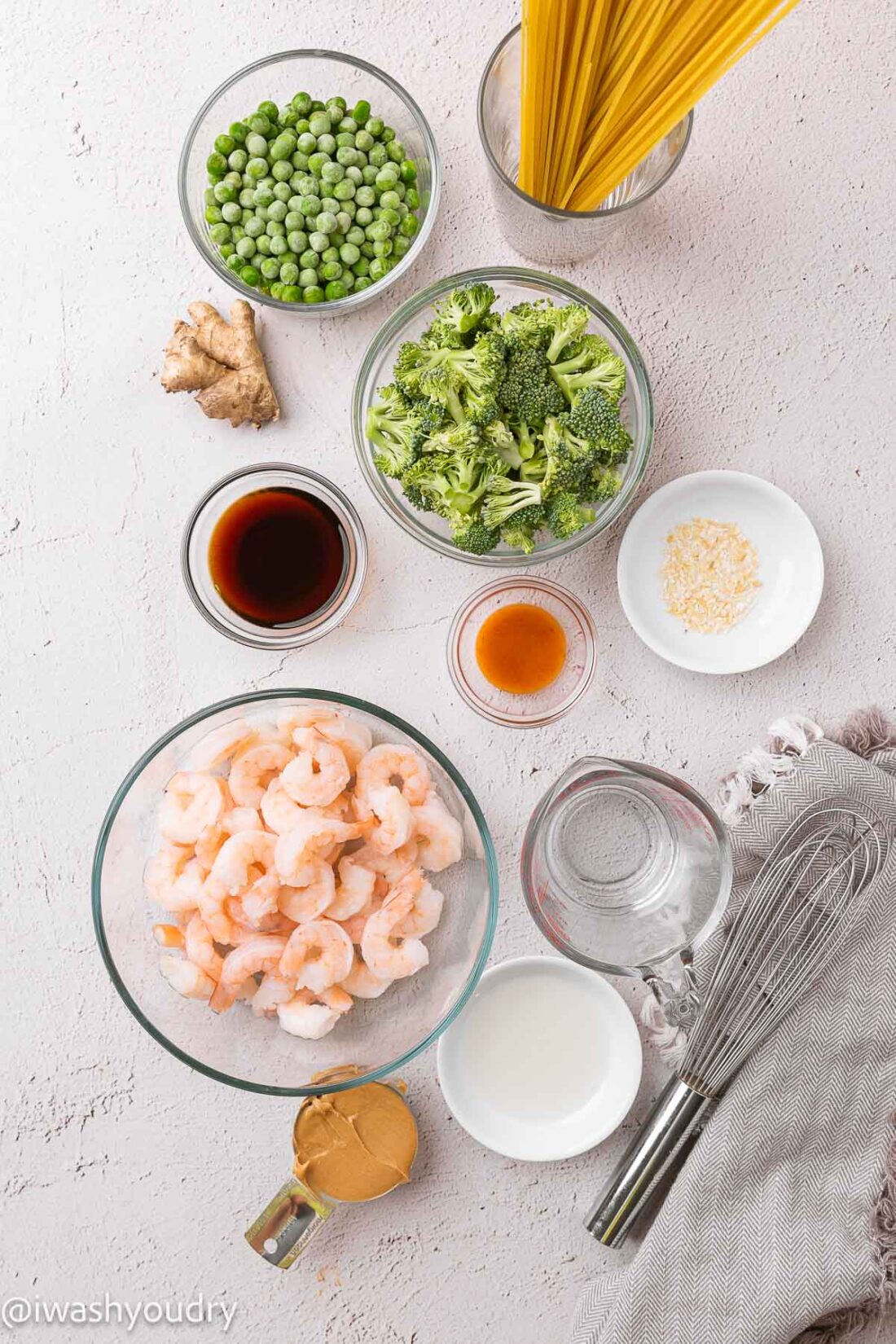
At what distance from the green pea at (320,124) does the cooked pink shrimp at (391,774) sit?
108 centimetres

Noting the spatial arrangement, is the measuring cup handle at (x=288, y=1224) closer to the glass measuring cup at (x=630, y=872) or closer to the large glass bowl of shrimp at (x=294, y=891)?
the large glass bowl of shrimp at (x=294, y=891)

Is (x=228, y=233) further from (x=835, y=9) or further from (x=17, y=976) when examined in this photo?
(x=17, y=976)

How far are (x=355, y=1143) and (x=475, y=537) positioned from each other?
3.53 feet

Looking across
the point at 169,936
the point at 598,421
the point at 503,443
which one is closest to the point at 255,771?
the point at 169,936

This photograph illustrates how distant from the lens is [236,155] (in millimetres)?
1599

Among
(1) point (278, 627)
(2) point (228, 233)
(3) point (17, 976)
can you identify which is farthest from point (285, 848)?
(2) point (228, 233)

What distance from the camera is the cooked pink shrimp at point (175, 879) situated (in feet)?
4.71

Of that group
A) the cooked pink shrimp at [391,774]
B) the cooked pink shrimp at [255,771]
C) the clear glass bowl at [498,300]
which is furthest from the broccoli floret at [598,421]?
the cooked pink shrimp at [255,771]

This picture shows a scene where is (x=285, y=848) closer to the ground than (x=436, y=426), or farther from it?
closer to the ground

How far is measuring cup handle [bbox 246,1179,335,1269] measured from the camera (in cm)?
161

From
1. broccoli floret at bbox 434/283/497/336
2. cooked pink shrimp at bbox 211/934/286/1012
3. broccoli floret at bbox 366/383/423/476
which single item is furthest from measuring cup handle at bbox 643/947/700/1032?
broccoli floret at bbox 434/283/497/336

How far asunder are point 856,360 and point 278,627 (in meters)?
1.18

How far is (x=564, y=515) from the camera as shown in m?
1.42

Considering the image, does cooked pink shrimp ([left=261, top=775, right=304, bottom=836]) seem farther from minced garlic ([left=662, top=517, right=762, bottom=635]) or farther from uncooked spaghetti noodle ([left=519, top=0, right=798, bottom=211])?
uncooked spaghetti noodle ([left=519, top=0, right=798, bottom=211])
